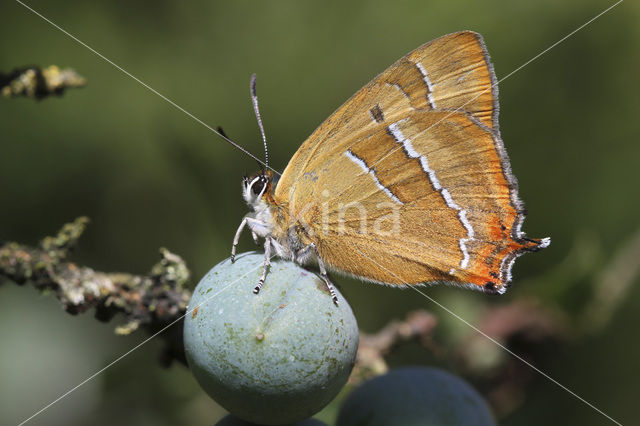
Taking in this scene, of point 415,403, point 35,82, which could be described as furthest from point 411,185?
point 35,82

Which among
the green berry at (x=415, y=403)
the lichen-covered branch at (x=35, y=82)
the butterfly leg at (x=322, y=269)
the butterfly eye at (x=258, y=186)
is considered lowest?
the green berry at (x=415, y=403)

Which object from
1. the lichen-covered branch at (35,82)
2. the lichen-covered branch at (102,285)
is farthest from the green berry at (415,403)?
the lichen-covered branch at (35,82)

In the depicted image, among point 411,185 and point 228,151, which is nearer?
point 411,185

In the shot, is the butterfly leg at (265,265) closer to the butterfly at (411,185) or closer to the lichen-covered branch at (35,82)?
the butterfly at (411,185)

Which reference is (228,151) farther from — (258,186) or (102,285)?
(102,285)

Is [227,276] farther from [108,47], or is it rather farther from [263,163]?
[108,47]

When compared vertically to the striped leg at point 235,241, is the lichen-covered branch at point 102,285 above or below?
above

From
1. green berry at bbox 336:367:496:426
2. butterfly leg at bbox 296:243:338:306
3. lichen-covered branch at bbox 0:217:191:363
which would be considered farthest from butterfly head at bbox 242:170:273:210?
green berry at bbox 336:367:496:426
